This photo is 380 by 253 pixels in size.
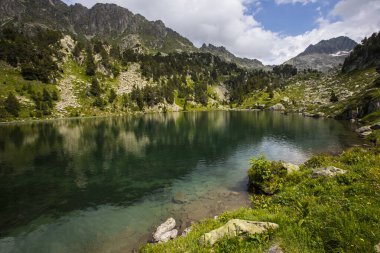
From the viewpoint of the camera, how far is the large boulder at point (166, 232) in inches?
799

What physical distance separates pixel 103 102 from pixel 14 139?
11305 cm

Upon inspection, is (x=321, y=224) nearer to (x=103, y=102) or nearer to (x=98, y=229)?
(x=98, y=229)

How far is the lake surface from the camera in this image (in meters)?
22.6

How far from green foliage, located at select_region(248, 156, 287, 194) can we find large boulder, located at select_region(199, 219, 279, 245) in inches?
686

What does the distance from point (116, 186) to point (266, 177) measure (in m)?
21.8

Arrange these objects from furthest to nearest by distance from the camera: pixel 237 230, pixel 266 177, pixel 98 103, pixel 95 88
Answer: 1. pixel 95 88
2. pixel 98 103
3. pixel 266 177
4. pixel 237 230

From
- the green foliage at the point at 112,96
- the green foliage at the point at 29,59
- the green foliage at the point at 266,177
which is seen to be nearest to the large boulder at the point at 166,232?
the green foliage at the point at 266,177

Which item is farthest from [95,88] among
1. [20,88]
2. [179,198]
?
[179,198]

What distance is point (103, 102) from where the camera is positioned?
185875mm

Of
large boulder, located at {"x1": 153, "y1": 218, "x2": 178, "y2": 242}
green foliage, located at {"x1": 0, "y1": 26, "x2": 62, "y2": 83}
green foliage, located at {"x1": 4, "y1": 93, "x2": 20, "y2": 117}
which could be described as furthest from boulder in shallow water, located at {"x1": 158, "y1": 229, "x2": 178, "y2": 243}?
green foliage, located at {"x1": 0, "y1": 26, "x2": 62, "y2": 83}

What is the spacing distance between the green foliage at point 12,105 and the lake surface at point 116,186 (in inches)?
3415

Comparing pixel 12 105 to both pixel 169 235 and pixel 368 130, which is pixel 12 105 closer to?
pixel 169 235

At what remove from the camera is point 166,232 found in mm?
21172

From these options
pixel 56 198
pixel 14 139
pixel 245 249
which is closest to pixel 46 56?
pixel 14 139
